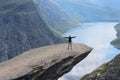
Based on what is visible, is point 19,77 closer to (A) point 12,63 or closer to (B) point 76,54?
(A) point 12,63

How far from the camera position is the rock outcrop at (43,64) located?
50000 mm

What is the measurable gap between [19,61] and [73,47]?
11.0 meters

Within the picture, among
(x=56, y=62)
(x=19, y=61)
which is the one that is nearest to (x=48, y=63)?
(x=56, y=62)

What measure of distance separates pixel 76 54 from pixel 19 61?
33.2ft

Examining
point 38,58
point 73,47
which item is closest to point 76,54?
point 73,47

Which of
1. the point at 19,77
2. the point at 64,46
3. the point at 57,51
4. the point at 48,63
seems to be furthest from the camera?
the point at 64,46

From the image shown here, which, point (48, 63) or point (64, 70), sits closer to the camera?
point (48, 63)

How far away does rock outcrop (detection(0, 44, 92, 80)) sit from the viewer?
1969 inches

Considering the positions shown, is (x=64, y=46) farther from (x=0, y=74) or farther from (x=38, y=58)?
(x=0, y=74)

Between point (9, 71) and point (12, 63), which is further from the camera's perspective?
point (12, 63)

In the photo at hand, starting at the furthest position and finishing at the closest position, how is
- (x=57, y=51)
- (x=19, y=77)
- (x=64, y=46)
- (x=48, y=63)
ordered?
(x=64, y=46) < (x=57, y=51) < (x=48, y=63) < (x=19, y=77)

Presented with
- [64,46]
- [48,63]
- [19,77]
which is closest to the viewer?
[19,77]

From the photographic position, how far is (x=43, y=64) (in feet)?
173

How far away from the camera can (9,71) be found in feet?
164
